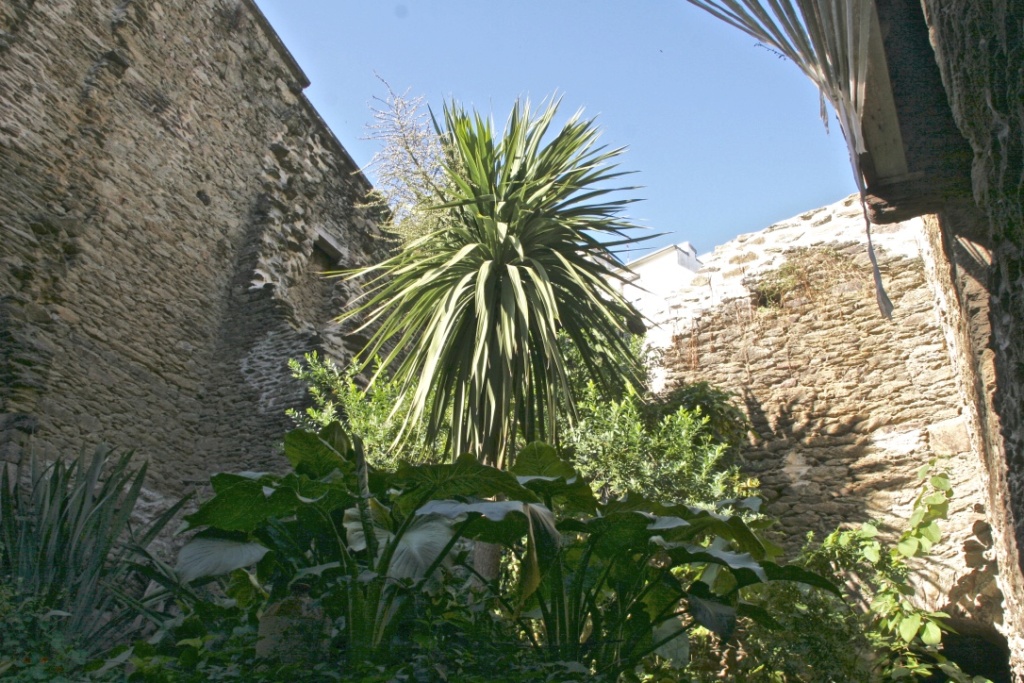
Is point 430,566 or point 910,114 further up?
point 910,114

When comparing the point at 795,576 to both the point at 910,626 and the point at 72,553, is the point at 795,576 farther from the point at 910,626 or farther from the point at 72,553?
the point at 72,553

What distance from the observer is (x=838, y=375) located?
679 centimetres

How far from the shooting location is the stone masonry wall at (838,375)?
561 centimetres

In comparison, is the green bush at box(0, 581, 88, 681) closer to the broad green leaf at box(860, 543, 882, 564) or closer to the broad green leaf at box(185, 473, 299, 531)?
the broad green leaf at box(185, 473, 299, 531)

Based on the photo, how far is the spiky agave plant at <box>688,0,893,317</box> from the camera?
95.0 inches

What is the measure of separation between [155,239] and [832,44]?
6.31 metres

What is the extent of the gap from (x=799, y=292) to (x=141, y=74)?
21.1 ft

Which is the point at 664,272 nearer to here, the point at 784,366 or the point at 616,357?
the point at 784,366

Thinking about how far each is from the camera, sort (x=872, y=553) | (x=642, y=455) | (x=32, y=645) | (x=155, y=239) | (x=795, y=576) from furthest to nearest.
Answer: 1. (x=155, y=239)
2. (x=642, y=455)
3. (x=872, y=553)
4. (x=795, y=576)
5. (x=32, y=645)

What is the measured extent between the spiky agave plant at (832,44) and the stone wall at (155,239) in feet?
16.4

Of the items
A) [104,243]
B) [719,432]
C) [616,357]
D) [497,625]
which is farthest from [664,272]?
[497,625]

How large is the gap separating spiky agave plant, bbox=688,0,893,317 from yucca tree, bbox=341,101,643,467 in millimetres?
2049

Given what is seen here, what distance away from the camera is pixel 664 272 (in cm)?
1110

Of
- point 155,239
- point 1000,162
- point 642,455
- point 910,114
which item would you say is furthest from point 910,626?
point 155,239
